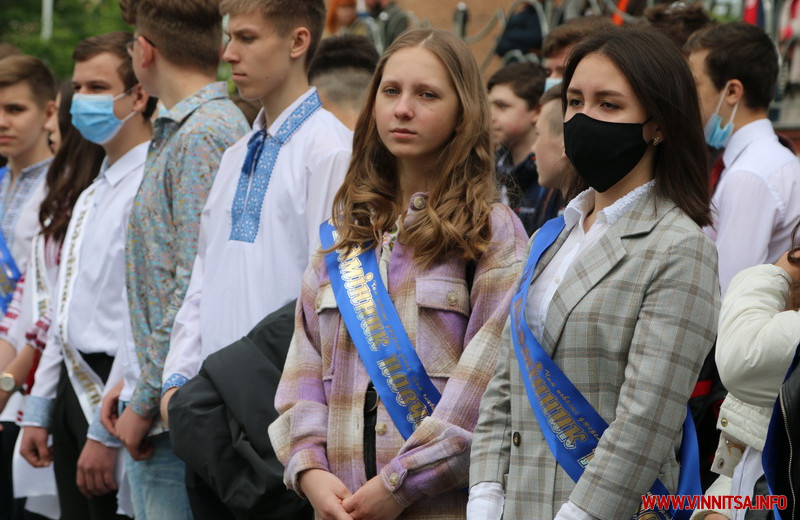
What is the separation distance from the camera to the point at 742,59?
16.3 ft

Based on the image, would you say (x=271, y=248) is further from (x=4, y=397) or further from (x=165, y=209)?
(x=4, y=397)

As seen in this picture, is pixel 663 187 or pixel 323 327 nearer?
pixel 663 187

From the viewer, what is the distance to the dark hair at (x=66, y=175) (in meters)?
6.66

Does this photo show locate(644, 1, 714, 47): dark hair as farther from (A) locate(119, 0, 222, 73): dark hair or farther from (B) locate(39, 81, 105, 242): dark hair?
(B) locate(39, 81, 105, 242): dark hair

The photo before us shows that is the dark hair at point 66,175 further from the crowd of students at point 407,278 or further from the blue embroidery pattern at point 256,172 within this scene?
the blue embroidery pattern at point 256,172

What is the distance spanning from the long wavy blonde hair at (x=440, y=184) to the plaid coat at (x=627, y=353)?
0.58 metres

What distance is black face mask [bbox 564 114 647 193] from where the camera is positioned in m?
3.28

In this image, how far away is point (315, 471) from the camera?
145 inches

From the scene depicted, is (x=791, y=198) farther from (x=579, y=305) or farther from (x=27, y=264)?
(x=27, y=264)

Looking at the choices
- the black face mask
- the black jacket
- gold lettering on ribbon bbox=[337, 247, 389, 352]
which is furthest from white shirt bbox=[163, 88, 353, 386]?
the black face mask

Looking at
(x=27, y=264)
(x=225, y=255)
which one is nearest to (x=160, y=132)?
(x=225, y=255)

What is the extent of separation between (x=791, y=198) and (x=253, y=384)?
2286mm

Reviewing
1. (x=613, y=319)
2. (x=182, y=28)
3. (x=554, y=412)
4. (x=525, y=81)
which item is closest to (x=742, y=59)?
(x=525, y=81)

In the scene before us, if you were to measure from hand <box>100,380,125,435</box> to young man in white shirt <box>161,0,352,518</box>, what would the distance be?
72cm
